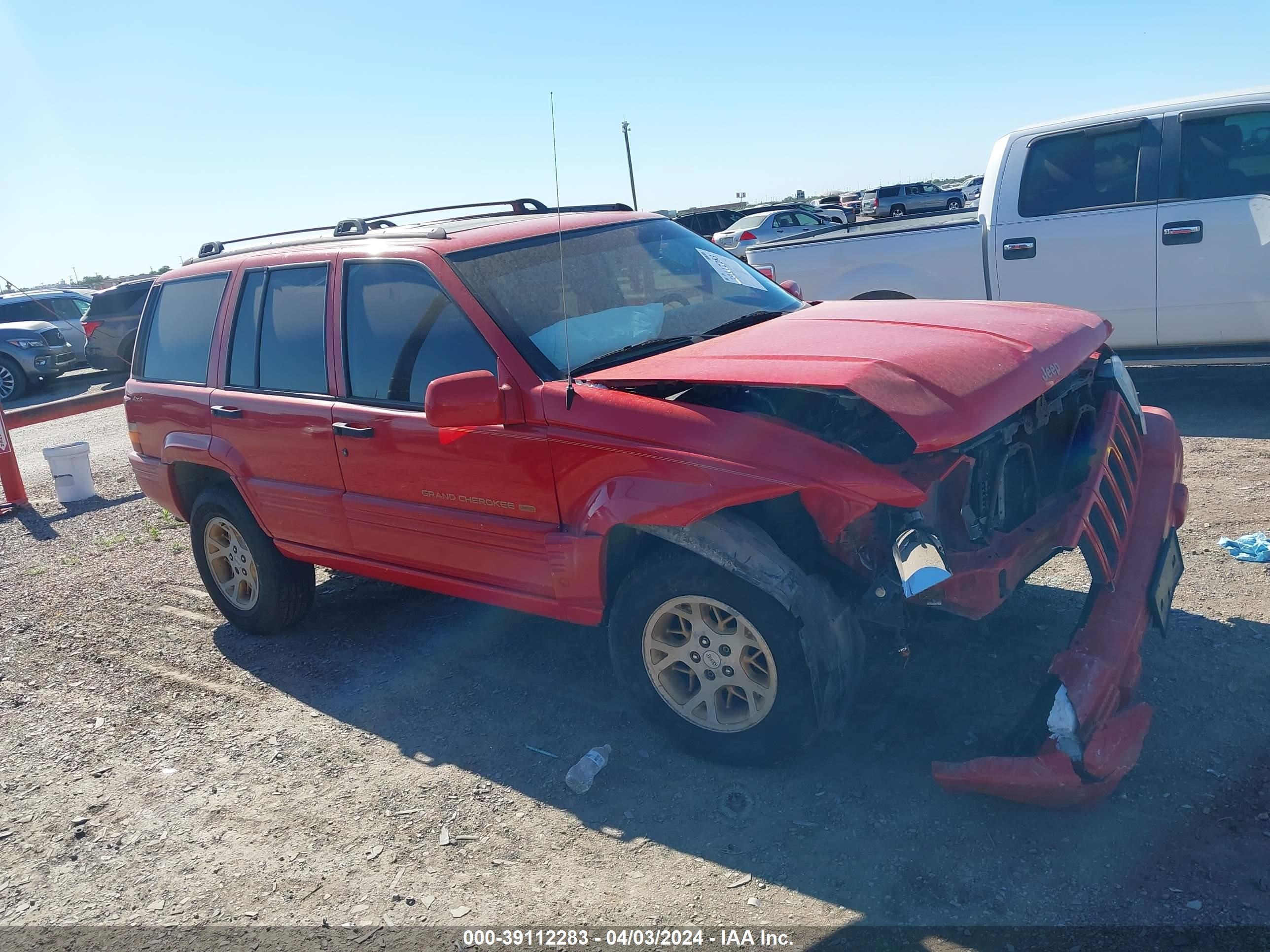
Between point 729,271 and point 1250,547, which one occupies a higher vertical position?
point 729,271

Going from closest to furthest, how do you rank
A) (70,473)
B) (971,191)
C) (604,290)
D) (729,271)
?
1. (604,290)
2. (729,271)
3. (70,473)
4. (971,191)

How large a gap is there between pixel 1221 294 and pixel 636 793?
5652mm

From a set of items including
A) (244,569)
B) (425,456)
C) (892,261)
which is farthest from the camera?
(892,261)

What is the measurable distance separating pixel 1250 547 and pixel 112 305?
59.9 feet

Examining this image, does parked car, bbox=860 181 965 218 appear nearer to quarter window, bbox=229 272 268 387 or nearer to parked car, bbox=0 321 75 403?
parked car, bbox=0 321 75 403

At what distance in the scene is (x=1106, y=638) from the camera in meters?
3.27

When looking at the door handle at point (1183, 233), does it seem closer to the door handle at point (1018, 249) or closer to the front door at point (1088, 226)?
the front door at point (1088, 226)

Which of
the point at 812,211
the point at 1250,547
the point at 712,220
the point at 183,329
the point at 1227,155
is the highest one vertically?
the point at 712,220

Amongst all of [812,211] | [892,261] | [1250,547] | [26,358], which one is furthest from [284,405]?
[812,211]

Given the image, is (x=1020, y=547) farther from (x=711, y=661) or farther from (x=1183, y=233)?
(x=1183, y=233)

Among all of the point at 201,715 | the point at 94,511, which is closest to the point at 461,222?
the point at 201,715

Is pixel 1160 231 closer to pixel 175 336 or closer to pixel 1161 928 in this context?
pixel 1161 928

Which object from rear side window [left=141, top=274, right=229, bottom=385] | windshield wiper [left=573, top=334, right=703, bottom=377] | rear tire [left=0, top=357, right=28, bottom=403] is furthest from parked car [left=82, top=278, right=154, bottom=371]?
windshield wiper [left=573, top=334, right=703, bottom=377]

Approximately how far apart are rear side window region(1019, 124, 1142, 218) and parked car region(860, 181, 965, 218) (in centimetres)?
2651
